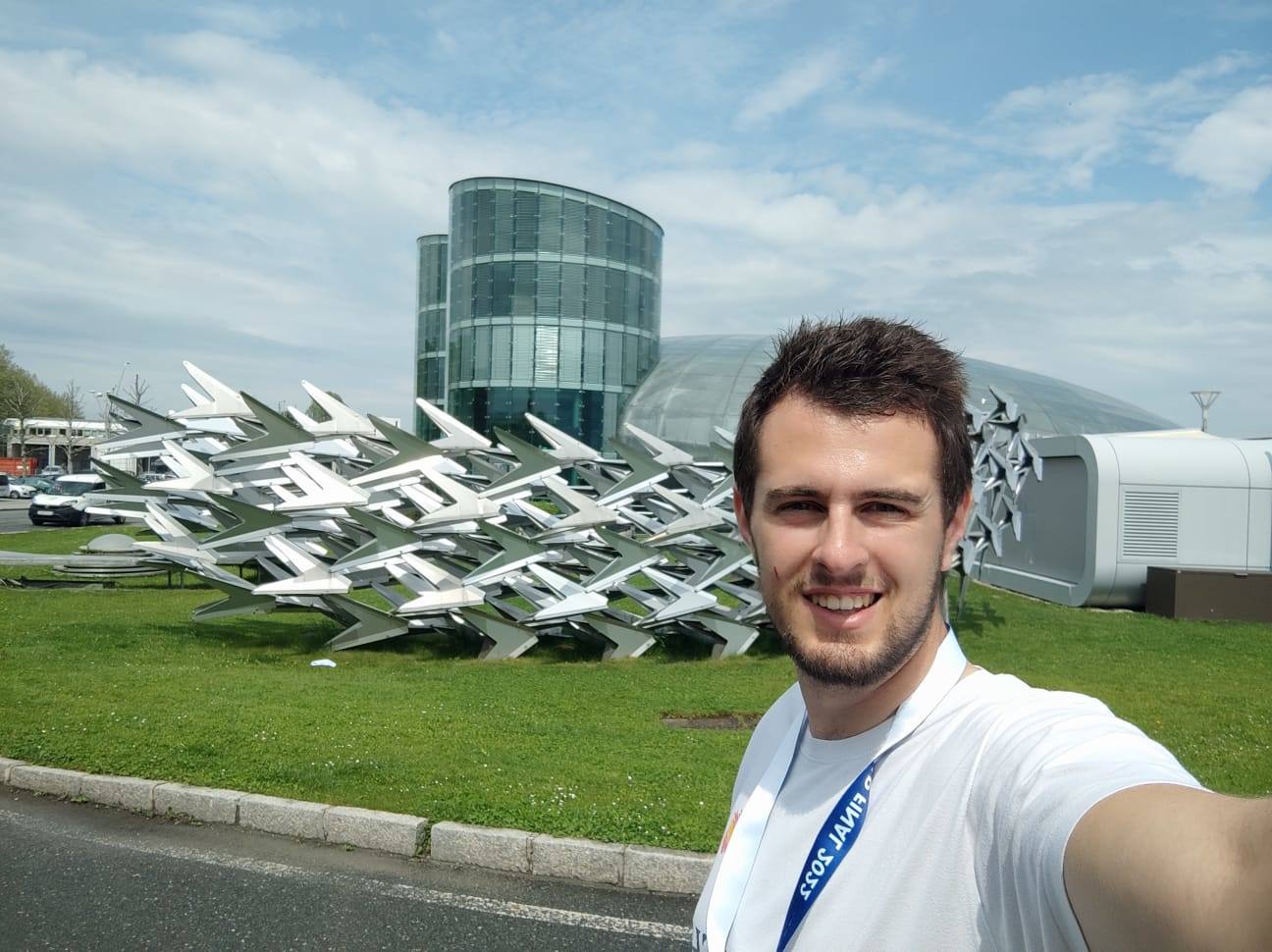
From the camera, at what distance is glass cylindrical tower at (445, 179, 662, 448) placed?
1374 inches

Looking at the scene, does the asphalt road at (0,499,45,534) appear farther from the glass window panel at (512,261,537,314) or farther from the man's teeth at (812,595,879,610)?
the man's teeth at (812,595,879,610)

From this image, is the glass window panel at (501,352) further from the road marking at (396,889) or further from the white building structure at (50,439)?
the white building structure at (50,439)

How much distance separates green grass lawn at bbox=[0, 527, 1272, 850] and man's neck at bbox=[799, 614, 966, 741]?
4066 millimetres

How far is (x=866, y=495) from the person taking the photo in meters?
1.30

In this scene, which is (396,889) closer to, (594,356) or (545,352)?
(545,352)

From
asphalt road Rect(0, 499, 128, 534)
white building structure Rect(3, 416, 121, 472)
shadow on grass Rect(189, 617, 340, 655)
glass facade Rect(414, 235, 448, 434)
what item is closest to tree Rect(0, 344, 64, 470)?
white building structure Rect(3, 416, 121, 472)

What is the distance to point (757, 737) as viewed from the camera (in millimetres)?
1762

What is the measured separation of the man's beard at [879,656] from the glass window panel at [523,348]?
1354 inches

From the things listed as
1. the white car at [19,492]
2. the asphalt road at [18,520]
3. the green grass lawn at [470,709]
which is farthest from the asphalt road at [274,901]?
the white car at [19,492]

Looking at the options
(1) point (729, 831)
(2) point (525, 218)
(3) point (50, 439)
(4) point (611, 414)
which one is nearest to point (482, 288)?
(2) point (525, 218)

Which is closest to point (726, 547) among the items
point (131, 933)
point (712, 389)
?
point (131, 933)

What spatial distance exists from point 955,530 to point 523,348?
34401mm

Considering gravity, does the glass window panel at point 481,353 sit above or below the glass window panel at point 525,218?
below

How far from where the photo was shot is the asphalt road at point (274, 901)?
4371 mm
